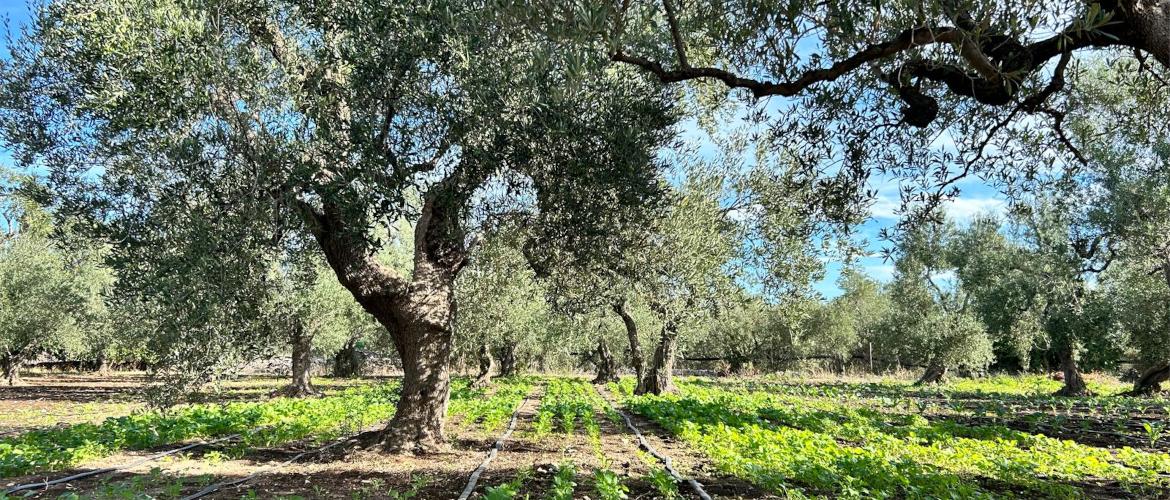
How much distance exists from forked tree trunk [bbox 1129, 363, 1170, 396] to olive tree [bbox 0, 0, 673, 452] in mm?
27571

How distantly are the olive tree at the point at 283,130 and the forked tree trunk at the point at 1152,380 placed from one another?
90.5ft

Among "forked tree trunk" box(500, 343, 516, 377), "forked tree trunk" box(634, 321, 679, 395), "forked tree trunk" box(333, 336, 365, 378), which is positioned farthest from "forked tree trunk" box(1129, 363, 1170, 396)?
"forked tree trunk" box(333, 336, 365, 378)

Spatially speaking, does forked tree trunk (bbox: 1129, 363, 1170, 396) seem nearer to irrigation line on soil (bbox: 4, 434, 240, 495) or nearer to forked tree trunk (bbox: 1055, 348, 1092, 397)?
forked tree trunk (bbox: 1055, 348, 1092, 397)

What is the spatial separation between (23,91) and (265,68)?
3.58m

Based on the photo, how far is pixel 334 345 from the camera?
3491 cm

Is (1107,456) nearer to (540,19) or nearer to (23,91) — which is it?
(540,19)

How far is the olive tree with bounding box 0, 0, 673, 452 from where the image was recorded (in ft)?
21.8

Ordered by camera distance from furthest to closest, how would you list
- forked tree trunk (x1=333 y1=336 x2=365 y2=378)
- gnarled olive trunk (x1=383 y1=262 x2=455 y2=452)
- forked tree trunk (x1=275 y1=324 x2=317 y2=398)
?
forked tree trunk (x1=333 y1=336 x2=365 y2=378), forked tree trunk (x1=275 y1=324 x2=317 y2=398), gnarled olive trunk (x1=383 y1=262 x2=455 y2=452)

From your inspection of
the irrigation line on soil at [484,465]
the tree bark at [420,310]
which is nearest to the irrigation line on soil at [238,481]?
the tree bark at [420,310]

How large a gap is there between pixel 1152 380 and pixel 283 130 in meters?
32.7

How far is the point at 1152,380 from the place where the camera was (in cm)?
2509

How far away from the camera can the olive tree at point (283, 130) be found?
6656 millimetres

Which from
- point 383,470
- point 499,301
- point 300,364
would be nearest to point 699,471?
point 383,470

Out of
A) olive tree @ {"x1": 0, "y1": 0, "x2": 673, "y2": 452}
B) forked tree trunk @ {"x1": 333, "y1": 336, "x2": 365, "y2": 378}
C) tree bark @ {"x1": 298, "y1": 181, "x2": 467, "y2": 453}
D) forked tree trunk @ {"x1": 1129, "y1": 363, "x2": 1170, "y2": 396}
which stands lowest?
forked tree trunk @ {"x1": 333, "y1": 336, "x2": 365, "y2": 378}
